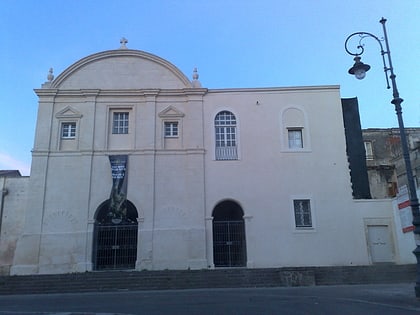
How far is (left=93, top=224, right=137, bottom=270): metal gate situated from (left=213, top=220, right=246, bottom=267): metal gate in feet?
14.3

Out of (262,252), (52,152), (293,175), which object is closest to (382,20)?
(293,175)

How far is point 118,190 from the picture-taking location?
→ 73.6 ft

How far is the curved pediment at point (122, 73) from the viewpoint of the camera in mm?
24281

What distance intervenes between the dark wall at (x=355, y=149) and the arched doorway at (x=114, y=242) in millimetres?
12685

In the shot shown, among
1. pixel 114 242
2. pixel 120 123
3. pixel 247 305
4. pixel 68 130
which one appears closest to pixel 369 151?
pixel 120 123

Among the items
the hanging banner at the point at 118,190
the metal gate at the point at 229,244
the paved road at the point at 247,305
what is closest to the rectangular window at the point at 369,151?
the metal gate at the point at 229,244

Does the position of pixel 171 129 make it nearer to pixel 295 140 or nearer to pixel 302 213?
pixel 295 140

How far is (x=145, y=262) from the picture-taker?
21328 mm

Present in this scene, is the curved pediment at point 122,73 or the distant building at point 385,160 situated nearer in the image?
the curved pediment at point 122,73

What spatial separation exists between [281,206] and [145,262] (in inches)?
307

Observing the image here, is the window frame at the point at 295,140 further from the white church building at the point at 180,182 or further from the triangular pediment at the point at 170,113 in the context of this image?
the triangular pediment at the point at 170,113

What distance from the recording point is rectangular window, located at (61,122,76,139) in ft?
77.8

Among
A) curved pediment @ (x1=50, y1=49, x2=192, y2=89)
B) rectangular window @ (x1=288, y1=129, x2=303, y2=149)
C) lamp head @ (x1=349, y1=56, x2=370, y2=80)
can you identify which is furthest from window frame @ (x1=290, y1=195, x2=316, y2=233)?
lamp head @ (x1=349, y1=56, x2=370, y2=80)

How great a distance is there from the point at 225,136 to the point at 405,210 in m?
10.2
